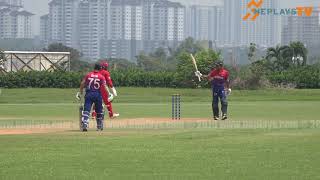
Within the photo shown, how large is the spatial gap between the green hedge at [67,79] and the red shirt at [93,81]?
41.2 m

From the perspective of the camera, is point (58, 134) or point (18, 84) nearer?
point (58, 134)

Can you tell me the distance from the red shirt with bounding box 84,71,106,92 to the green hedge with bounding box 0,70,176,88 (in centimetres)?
4116

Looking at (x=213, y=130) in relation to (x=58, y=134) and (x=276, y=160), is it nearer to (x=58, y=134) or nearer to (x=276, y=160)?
(x=58, y=134)

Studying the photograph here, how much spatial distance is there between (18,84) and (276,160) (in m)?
50.6

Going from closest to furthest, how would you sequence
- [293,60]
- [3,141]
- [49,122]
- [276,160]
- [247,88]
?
[276,160] → [3,141] → [49,122] → [247,88] → [293,60]

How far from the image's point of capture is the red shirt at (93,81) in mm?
22516

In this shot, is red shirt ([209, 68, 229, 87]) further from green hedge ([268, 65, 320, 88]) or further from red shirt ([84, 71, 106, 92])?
green hedge ([268, 65, 320, 88])

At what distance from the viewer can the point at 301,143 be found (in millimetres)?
17359

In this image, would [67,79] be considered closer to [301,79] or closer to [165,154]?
[301,79]

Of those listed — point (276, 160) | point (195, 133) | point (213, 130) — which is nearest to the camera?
point (276, 160)

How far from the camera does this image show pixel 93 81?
22547 millimetres

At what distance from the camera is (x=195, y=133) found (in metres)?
20.1

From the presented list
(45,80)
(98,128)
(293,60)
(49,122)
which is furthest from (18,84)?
(98,128)

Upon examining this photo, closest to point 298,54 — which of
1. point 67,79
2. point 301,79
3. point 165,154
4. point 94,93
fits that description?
point 301,79
